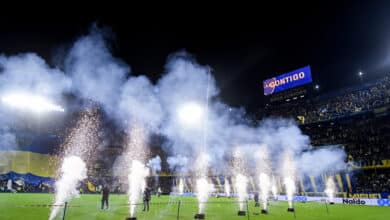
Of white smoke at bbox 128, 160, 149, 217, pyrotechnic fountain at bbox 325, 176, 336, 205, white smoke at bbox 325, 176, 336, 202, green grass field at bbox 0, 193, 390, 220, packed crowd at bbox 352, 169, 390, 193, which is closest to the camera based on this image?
green grass field at bbox 0, 193, 390, 220

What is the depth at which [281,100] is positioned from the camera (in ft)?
169

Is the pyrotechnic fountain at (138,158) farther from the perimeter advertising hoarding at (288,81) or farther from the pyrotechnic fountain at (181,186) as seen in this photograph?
the perimeter advertising hoarding at (288,81)

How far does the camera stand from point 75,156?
31156mm

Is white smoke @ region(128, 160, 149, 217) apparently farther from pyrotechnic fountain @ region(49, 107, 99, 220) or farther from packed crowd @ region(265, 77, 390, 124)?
packed crowd @ region(265, 77, 390, 124)

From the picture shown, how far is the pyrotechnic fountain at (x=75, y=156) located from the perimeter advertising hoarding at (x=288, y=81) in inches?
1241

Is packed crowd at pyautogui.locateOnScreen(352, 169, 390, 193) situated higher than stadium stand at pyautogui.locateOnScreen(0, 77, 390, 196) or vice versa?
stadium stand at pyautogui.locateOnScreen(0, 77, 390, 196)

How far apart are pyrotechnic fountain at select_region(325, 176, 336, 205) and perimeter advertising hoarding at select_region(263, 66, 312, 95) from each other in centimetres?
1757

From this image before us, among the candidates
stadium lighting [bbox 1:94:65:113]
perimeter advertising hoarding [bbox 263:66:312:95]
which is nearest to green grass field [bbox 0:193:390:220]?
stadium lighting [bbox 1:94:65:113]

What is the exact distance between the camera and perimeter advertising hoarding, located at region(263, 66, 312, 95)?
47219 millimetres

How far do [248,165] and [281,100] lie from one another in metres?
13.9

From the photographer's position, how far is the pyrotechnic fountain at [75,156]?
64.6 feet

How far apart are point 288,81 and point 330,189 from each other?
68.7ft

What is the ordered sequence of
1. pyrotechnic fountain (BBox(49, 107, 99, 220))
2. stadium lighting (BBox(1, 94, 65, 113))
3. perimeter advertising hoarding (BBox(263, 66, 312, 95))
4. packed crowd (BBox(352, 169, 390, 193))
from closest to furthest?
1. pyrotechnic fountain (BBox(49, 107, 99, 220))
2. packed crowd (BBox(352, 169, 390, 193))
3. stadium lighting (BBox(1, 94, 65, 113))
4. perimeter advertising hoarding (BBox(263, 66, 312, 95))

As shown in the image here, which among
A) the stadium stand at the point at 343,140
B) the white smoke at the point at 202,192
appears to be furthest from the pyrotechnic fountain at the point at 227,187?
the white smoke at the point at 202,192
